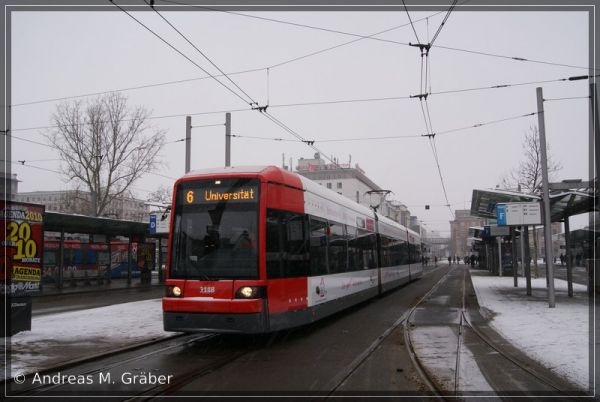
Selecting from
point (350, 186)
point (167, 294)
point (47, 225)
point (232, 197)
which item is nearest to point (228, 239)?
point (232, 197)

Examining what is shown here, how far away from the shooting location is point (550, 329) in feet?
36.8

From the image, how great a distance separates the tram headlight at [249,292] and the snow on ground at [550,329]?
15.1 ft

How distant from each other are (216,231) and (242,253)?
0.66 meters

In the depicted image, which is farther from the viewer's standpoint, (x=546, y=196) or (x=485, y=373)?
(x=546, y=196)

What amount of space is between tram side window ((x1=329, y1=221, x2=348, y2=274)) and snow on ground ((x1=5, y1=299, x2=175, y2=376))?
160 inches

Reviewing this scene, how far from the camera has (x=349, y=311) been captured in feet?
53.4

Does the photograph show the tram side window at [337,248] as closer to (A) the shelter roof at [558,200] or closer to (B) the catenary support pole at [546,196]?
(B) the catenary support pole at [546,196]

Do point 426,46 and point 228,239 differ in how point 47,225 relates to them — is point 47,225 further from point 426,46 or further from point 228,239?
point 426,46

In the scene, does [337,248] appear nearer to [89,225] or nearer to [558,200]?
[558,200]

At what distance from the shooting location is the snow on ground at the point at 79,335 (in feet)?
28.5

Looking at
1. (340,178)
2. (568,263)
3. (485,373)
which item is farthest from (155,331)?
(340,178)

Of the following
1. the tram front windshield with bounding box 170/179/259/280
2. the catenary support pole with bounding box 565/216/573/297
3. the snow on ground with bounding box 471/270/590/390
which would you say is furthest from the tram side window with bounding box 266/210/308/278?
the catenary support pole with bounding box 565/216/573/297

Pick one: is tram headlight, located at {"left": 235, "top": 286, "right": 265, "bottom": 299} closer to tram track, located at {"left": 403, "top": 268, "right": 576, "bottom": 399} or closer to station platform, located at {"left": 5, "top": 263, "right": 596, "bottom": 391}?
station platform, located at {"left": 5, "top": 263, "right": 596, "bottom": 391}

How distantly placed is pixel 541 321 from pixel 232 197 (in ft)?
26.2
